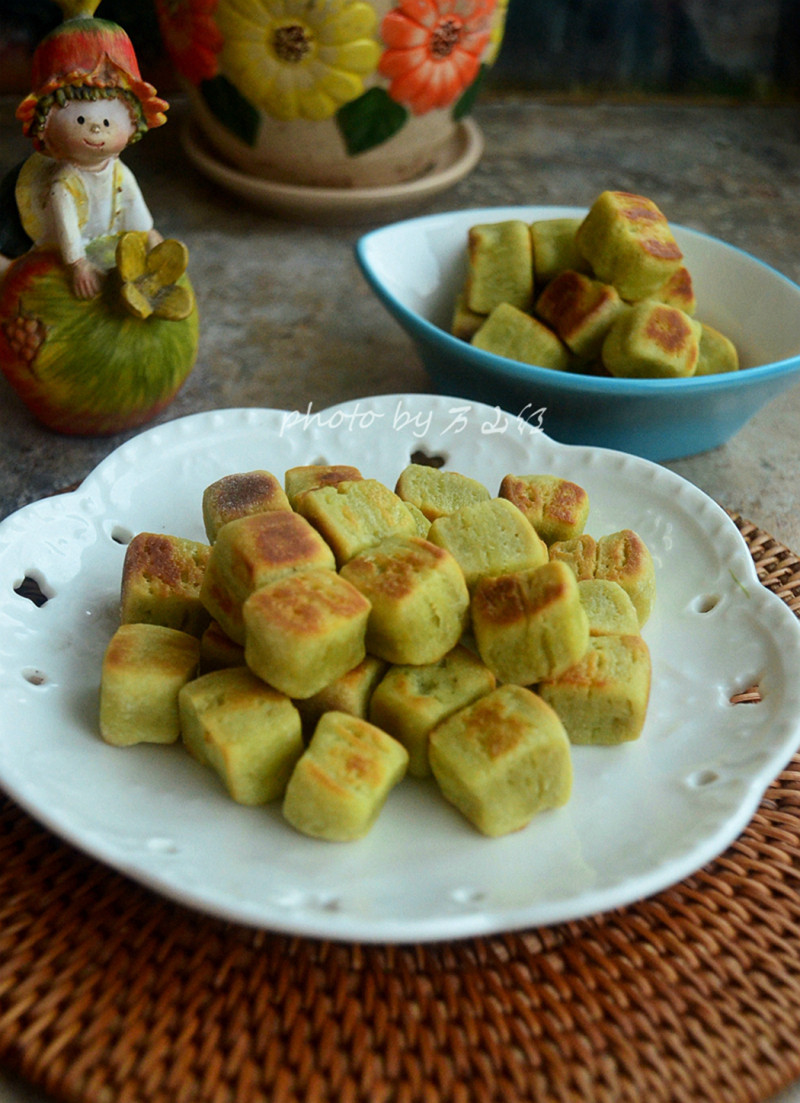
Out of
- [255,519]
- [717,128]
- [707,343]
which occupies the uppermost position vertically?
[255,519]

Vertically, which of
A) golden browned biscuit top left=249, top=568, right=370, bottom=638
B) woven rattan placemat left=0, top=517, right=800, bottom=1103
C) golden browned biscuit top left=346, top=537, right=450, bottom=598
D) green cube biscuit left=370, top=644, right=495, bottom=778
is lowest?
woven rattan placemat left=0, top=517, right=800, bottom=1103

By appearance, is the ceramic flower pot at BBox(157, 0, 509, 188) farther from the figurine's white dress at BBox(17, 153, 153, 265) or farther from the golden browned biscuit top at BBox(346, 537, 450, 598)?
the golden browned biscuit top at BBox(346, 537, 450, 598)

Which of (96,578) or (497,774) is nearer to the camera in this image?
(497,774)

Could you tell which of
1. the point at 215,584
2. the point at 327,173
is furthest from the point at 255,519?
the point at 327,173

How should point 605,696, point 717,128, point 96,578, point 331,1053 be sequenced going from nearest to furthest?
point 331,1053 → point 605,696 → point 96,578 → point 717,128

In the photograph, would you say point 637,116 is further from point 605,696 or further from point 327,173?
point 605,696

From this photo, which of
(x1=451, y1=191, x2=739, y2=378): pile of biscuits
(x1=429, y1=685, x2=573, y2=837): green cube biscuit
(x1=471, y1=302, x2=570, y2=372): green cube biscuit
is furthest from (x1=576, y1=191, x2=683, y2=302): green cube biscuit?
(x1=429, y1=685, x2=573, y2=837): green cube biscuit

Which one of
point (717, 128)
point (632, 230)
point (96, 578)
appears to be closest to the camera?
point (96, 578)
